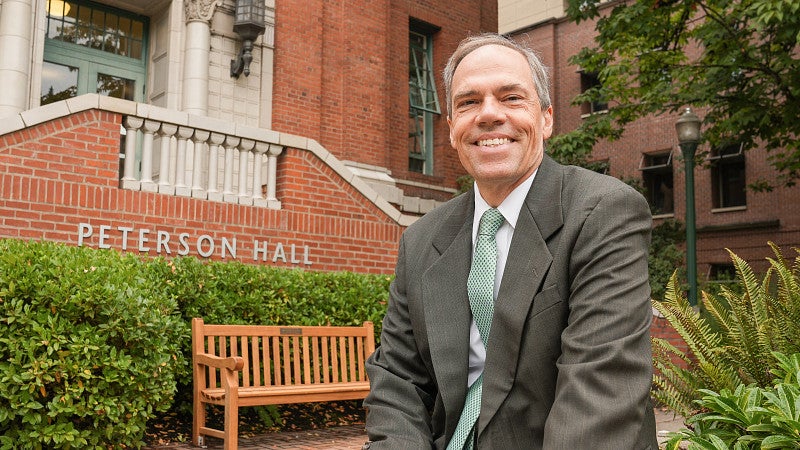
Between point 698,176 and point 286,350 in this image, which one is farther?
point 698,176

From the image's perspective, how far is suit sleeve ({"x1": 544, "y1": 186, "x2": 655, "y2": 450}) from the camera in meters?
1.68

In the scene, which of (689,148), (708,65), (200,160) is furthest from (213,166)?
(708,65)

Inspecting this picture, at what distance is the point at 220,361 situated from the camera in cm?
569

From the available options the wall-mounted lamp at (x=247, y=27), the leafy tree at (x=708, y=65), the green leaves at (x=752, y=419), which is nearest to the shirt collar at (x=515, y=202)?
the green leaves at (x=752, y=419)

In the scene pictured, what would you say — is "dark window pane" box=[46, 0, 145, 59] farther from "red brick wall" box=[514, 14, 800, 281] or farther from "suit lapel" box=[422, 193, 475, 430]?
"red brick wall" box=[514, 14, 800, 281]

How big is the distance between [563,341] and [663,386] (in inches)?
61.6

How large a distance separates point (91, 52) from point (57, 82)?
2.48ft

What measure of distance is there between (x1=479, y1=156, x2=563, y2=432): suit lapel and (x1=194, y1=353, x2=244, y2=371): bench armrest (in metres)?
3.90

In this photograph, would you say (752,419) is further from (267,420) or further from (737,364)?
(267,420)

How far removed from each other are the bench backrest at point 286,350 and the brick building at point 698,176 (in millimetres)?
16885

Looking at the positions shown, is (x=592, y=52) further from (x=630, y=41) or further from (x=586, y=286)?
(x=586, y=286)

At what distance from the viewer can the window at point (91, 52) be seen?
1228cm

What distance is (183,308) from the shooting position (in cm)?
652

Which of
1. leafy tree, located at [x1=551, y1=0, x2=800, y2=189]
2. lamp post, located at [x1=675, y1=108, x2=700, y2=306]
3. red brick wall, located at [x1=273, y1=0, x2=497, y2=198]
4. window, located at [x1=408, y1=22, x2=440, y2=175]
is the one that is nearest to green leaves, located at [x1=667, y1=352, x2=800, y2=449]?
leafy tree, located at [x1=551, y1=0, x2=800, y2=189]
